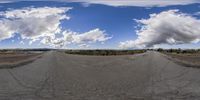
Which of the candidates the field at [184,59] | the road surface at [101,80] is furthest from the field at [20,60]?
the field at [184,59]

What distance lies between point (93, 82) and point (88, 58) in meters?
1.19

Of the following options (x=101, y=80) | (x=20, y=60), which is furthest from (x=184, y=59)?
(x=20, y=60)

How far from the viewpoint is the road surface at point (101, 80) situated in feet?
16.0

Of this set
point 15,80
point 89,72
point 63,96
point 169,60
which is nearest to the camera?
point 63,96

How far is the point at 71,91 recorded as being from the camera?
5000mm

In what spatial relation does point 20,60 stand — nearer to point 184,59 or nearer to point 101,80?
point 101,80

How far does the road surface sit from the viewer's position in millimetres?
4875

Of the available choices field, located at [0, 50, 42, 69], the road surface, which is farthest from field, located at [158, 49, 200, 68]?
field, located at [0, 50, 42, 69]

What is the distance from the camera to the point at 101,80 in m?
5.47

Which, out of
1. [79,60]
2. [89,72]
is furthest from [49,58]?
[89,72]

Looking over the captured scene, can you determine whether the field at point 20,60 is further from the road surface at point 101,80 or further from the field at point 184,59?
the field at point 184,59

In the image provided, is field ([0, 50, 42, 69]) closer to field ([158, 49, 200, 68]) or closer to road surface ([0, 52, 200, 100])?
road surface ([0, 52, 200, 100])

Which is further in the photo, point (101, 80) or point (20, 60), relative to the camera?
point (20, 60)

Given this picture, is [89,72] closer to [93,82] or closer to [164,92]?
[93,82]
